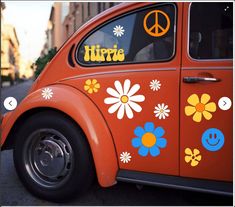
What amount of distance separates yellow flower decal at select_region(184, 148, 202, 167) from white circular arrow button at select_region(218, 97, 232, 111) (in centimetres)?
40

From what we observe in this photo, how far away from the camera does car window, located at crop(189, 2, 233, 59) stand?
2.91 m

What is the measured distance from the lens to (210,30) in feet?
9.71

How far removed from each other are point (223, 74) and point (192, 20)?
53 centimetres

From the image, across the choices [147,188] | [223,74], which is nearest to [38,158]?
[147,188]

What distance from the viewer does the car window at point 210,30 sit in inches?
115

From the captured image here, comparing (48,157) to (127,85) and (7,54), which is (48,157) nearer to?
(127,85)

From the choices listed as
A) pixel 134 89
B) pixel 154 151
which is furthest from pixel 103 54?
pixel 154 151

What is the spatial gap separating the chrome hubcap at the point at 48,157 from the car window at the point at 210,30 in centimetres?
141

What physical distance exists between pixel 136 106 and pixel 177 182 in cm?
70

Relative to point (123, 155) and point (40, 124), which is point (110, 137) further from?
point (40, 124)

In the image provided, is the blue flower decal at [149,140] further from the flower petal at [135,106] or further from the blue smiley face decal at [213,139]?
the blue smiley face decal at [213,139]

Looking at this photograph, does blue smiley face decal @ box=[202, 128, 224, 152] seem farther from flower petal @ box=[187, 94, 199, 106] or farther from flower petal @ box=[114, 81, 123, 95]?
flower petal @ box=[114, 81, 123, 95]

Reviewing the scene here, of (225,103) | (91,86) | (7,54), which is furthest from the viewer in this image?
(7,54)

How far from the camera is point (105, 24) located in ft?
11.0
